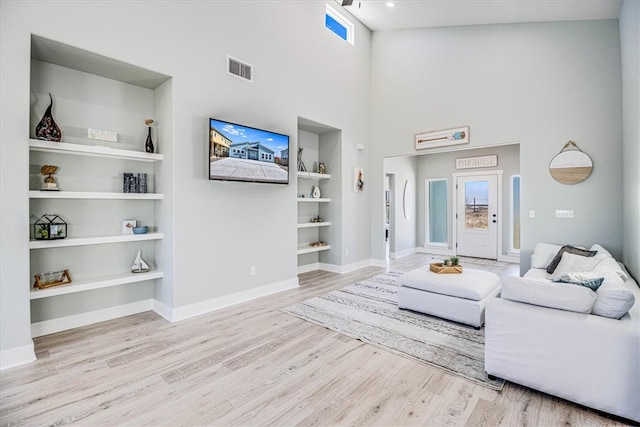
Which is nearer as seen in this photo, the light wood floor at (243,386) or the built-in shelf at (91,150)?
the light wood floor at (243,386)

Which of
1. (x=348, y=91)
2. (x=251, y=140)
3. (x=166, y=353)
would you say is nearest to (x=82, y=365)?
(x=166, y=353)

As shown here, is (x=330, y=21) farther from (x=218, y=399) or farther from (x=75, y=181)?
(x=218, y=399)

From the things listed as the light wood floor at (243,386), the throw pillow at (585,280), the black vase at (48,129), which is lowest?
the light wood floor at (243,386)

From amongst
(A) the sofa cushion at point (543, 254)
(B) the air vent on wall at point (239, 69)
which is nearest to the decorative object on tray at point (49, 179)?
(B) the air vent on wall at point (239, 69)

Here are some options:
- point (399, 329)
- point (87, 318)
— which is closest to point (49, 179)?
point (87, 318)

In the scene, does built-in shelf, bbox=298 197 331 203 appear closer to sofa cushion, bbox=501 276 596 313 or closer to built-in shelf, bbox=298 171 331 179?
built-in shelf, bbox=298 171 331 179

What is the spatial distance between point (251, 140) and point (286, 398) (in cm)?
303

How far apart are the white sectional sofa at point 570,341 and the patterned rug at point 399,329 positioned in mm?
296

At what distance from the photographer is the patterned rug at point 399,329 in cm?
259

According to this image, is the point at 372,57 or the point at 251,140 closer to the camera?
the point at 251,140

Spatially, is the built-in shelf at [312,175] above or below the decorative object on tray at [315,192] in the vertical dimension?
above

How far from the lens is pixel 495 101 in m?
5.26

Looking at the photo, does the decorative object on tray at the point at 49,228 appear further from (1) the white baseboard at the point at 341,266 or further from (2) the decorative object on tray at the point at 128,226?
(1) the white baseboard at the point at 341,266

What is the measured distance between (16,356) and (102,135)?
221cm
